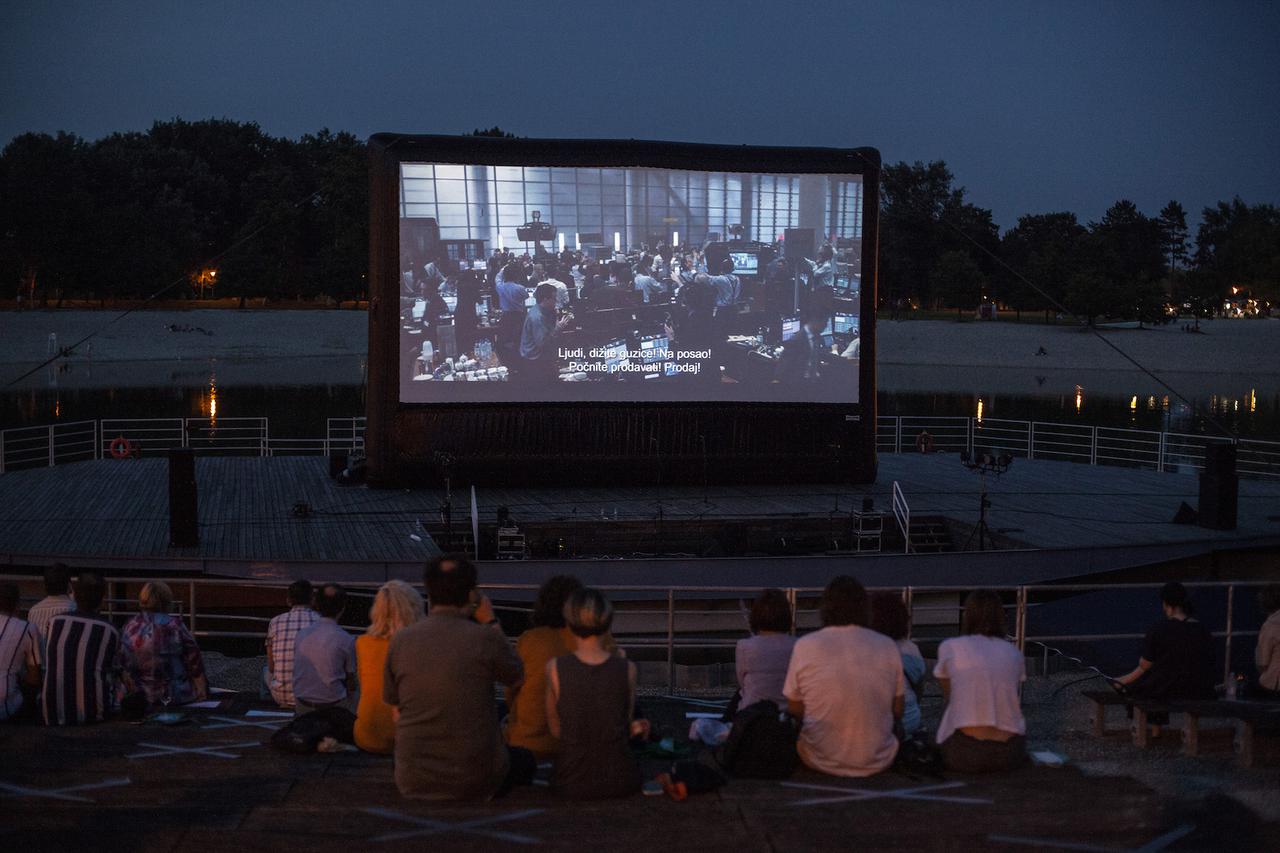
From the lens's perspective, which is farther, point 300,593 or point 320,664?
point 300,593

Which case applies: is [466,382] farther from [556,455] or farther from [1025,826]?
[1025,826]

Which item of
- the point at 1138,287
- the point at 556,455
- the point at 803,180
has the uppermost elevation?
the point at 1138,287

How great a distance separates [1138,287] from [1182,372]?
8.17 metres

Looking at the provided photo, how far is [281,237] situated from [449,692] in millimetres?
64886

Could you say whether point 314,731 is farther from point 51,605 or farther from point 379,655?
point 51,605

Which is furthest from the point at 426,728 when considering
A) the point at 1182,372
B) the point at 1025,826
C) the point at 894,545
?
the point at 1182,372

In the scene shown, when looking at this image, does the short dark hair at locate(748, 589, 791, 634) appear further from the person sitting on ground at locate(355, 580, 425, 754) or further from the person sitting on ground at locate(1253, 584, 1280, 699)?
the person sitting on ground at locate(1253, 584, 1280, 699)

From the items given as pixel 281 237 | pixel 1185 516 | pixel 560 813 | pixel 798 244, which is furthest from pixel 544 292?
pixel 281 237

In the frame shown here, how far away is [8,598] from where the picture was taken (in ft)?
17.7

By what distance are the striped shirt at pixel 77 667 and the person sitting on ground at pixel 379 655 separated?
1320 millimetres

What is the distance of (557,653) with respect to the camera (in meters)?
4.75

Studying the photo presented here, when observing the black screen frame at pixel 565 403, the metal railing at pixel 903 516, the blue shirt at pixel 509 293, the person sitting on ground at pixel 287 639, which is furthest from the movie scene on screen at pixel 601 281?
the person sitting on ground at pixel 287 639

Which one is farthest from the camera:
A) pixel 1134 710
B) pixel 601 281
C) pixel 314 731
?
pixel 601 281

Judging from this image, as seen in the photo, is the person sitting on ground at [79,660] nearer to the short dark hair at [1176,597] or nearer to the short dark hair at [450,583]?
the short dark hair at [450,583]
